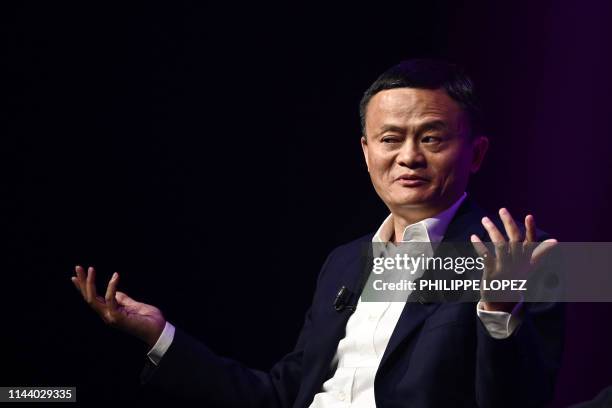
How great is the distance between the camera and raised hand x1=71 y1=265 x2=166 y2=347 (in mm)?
2432

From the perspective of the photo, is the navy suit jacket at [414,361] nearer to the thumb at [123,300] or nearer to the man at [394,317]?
the man at [394,317]

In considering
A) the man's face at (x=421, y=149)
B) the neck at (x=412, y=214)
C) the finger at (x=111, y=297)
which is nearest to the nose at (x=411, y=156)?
the man's face at (x=421, y=149)

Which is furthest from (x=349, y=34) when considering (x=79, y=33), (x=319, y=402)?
(x=319, y=402)

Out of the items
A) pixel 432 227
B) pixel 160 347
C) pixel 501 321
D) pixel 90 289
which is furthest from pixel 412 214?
pixel 90 289

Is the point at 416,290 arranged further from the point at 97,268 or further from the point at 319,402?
the point at 97,268

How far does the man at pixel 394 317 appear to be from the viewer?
→ 210 cm

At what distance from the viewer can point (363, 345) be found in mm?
2348

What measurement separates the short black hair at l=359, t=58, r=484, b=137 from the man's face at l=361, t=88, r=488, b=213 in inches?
0.8

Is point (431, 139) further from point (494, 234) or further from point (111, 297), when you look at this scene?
point (111, 297)

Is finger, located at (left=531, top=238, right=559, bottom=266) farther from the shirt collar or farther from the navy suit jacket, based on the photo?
the shirt collar

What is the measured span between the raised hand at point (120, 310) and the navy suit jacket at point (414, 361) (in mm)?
86

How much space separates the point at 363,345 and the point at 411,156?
0.59m

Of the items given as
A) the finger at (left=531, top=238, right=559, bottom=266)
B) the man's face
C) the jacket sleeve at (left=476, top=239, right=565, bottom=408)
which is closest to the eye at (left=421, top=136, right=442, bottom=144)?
the man's face

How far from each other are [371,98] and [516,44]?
0.89m
